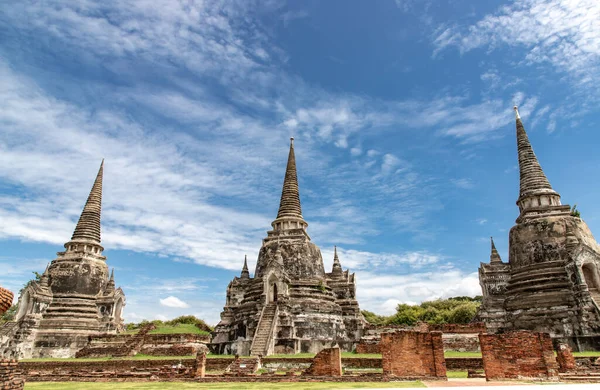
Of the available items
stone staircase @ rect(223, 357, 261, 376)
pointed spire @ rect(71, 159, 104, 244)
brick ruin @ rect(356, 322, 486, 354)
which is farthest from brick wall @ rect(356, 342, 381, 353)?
pointed spire @ rect(71, 159, 104, 244)

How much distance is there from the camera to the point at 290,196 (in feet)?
116

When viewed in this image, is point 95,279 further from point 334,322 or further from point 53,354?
point 334,322

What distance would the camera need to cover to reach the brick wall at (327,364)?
562 inches

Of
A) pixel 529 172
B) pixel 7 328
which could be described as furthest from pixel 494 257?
pixel 7 328

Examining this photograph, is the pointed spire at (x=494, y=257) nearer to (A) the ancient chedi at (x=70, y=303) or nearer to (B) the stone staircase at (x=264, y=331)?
(B) the stone staircase at (x=264, y=331)

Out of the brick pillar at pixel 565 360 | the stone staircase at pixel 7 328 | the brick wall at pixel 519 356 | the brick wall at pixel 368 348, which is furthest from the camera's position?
the stone staircase at pixel 7 328

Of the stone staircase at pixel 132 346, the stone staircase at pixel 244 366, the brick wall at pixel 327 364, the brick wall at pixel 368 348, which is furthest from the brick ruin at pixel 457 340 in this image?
the stone staircase at pixel 132 346

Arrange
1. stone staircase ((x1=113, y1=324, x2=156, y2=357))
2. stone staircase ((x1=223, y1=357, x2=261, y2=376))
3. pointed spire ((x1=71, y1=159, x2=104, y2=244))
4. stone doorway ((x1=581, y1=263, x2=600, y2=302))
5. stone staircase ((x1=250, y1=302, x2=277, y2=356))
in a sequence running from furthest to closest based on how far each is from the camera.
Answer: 1. pointed spire ((x1=71, y1=159, x2=104, y2=244))
2. stone staircase ((x1=113, y1=324, x2=156, y2=357))
3. stone doorway ((x1=581, y1=263, x2=600, y2=302))
4. stone staircase ((x1=250, y1=302, x2=277, y2=356))
5. stone staircase ((x1=223, y1=357, x2=261, y2=376))

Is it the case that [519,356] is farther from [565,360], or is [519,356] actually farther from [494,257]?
[494,257]

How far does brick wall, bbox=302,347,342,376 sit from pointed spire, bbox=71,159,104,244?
92.6 feet

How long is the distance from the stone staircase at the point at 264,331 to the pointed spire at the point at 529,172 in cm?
2008

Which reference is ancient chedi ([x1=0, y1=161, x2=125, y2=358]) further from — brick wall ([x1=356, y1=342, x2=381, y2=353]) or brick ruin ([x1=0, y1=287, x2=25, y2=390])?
brick ruin ([x1=0, y1=287, x2=25, y2=390])

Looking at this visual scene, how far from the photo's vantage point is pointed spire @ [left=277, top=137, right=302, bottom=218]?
34.5 meters

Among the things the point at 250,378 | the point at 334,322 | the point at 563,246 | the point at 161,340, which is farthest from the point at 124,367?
the point at 563,246
